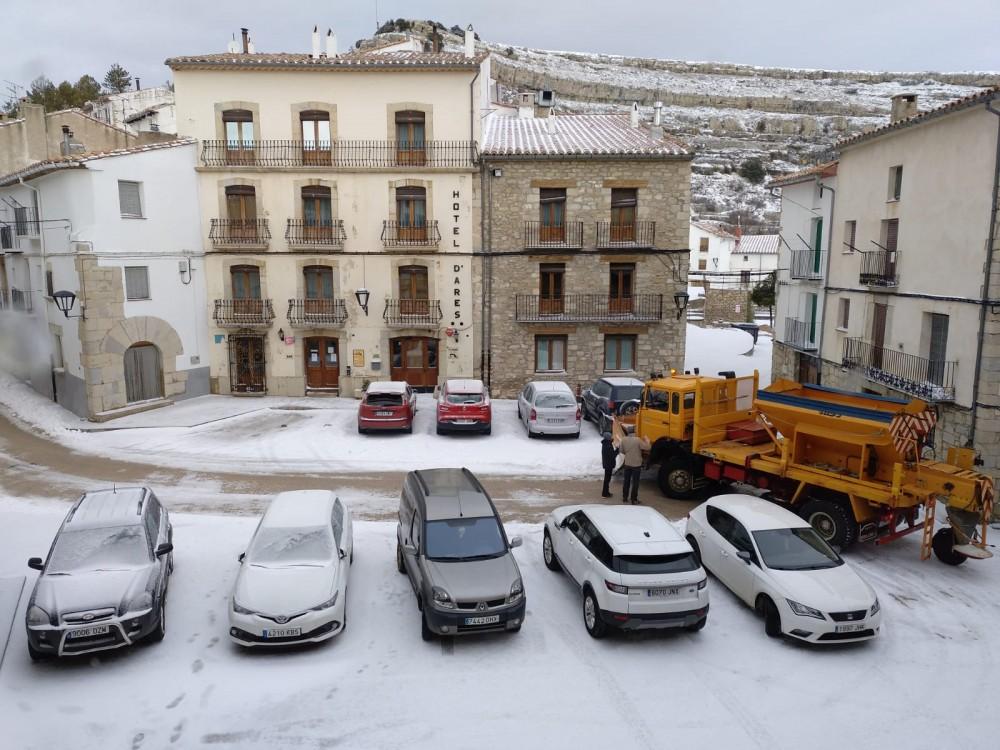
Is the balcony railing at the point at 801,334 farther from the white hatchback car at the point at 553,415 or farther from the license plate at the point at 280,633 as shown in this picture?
the license plate at the point at 280,633

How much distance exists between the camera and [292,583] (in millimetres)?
9875

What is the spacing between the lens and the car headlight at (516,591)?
391 inches

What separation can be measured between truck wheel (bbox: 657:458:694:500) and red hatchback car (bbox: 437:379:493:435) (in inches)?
241

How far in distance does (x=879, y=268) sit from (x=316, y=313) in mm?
17828

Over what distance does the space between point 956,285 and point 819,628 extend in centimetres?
1056

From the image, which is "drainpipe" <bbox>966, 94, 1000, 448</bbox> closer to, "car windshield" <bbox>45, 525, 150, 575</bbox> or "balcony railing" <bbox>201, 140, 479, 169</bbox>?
"balcony railing" <bbox>201, 140, 479, 169</bbox>

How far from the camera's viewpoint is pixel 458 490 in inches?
463

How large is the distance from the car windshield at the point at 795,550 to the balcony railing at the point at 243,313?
1931cm

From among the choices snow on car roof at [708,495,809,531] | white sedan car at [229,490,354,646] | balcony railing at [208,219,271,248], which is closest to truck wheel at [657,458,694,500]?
snow on car roof at [708,495,809,531]

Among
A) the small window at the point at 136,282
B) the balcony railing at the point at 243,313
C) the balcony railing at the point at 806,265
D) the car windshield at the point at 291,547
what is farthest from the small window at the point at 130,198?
the balcony railing at the point at 806,265

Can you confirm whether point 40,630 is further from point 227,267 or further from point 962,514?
point 227,267

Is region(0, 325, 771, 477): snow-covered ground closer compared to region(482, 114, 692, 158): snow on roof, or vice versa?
region(0, 325, 771, 477): snow-covered ground

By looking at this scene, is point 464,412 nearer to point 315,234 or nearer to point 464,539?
point 315,234

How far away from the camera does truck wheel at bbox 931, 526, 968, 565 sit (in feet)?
41.6
